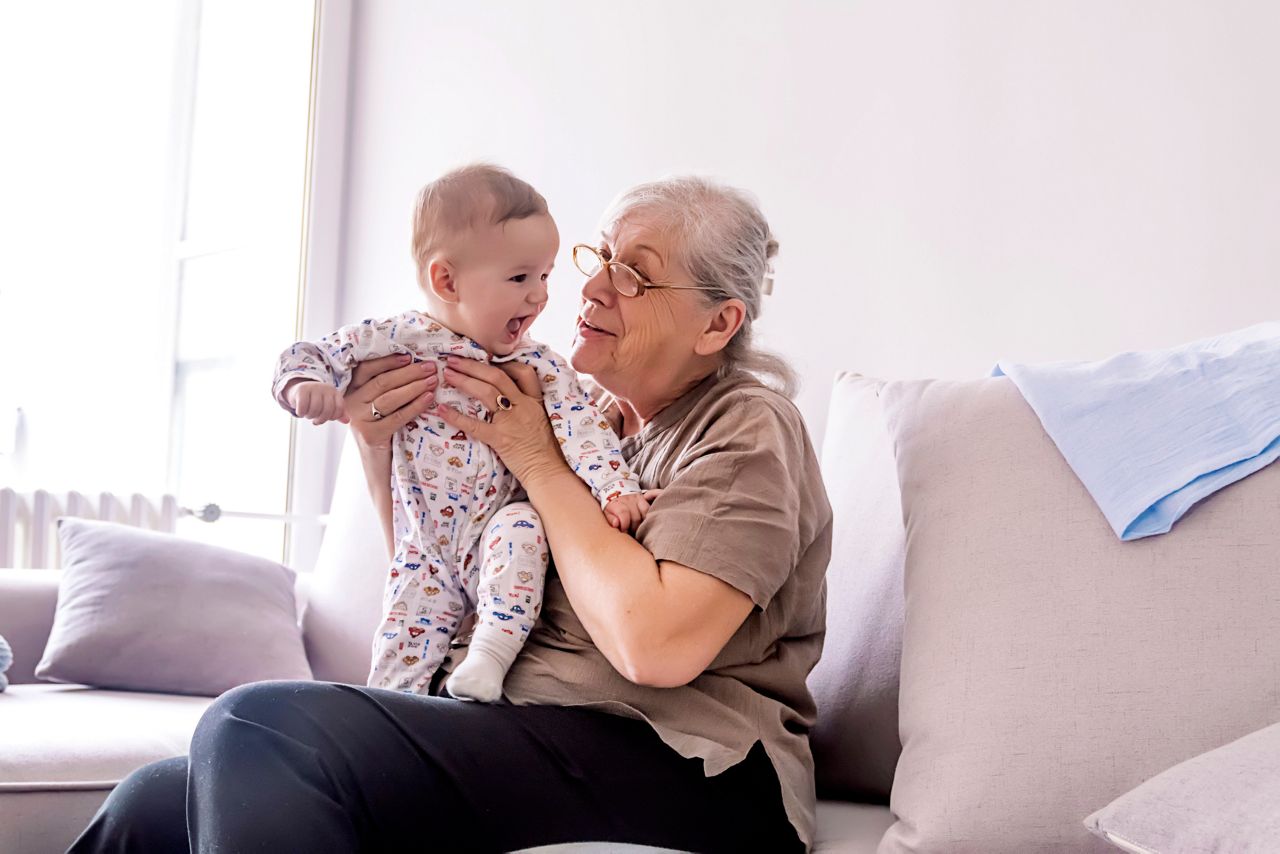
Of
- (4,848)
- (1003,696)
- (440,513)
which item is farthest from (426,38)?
(1003,696)

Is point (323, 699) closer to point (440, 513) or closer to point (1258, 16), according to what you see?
point (440, 513)

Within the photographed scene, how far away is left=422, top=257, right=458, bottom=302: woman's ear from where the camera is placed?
165cm

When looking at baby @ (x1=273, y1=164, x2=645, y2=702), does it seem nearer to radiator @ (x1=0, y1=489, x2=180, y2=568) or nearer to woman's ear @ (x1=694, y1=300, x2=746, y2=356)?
woman's ear @ (x1=694, y1=300, x2=746, y2=356)

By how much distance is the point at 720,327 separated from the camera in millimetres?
1718

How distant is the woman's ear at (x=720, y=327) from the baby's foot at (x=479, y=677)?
51 cm

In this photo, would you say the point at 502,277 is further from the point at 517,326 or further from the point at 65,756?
the point at 65,756

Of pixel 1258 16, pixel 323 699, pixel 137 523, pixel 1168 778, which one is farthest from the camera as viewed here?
pixel 137 523

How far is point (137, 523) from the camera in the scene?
10.6 ft

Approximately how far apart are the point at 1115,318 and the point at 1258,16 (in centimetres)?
45

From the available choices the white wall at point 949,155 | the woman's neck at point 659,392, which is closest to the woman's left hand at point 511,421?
the woman's neck at point 659,392

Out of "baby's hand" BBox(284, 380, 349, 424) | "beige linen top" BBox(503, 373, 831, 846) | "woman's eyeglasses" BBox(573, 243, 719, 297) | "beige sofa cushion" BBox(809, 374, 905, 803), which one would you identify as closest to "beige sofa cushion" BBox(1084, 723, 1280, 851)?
"beige linen top" BBox(503, 373, 831, 846)

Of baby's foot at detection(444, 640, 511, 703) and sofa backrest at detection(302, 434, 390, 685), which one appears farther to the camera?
sofa backrest at detection(302, 434, 390, 685)

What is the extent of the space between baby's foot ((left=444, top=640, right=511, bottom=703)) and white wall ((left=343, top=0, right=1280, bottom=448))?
811 mm

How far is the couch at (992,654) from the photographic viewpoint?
1.25 m
